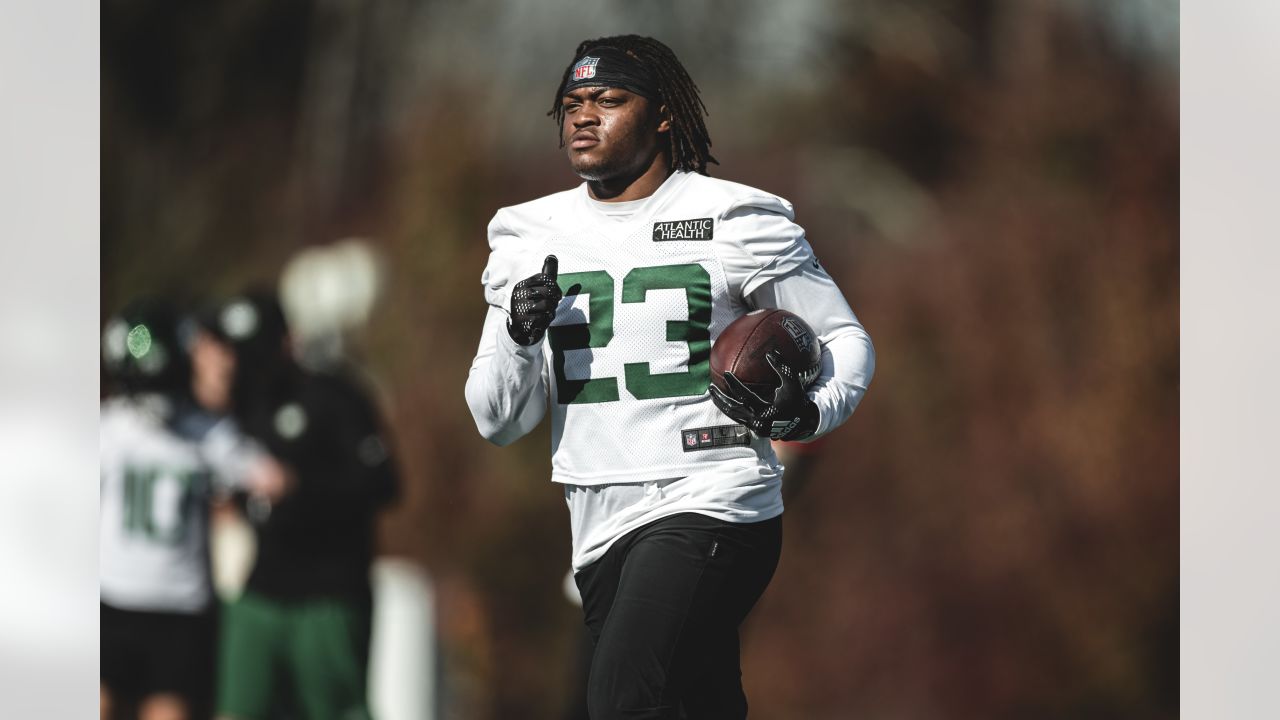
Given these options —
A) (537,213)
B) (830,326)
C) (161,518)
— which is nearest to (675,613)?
(830,326)

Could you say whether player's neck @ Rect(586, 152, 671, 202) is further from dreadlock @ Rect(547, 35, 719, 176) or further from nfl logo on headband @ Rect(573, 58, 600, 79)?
nfl logo on headband @ Rect(573, 58, 600, 79)

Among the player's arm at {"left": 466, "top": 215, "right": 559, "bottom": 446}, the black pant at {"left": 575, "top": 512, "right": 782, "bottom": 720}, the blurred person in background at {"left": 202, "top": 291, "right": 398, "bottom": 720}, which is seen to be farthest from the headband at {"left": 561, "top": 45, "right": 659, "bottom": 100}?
the blurred person in background at {"left": 202, "top": 291, "right": 398, "bottom": 720}

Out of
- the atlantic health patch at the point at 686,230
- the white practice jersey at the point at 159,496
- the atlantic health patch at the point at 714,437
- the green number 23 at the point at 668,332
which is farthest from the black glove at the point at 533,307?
the white practice jersey at the point at 159,496

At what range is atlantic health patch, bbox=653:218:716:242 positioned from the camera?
3.21 metres

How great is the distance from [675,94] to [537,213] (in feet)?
1.46

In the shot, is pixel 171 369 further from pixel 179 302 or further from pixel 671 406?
pixel 671 406

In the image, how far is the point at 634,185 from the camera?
130 inches

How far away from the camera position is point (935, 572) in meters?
5.00

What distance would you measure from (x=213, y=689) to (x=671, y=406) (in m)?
2.79

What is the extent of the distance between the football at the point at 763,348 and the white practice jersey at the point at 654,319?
118 mm

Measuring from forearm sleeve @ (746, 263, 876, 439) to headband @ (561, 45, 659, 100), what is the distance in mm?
559
